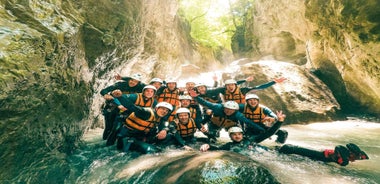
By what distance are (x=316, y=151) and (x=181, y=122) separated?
298 centimetres

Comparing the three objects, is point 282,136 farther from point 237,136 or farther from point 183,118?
point 183,118

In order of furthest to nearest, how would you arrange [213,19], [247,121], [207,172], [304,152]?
[213,19]
[247,121]
[304,152]
[207,172]

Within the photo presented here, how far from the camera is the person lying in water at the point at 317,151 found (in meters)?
4.62

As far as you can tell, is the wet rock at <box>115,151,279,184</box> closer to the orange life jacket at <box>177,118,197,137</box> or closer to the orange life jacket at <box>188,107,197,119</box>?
the orange life jacket at <box>177,118,197,137</box>

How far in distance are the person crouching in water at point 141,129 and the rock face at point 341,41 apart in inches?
253

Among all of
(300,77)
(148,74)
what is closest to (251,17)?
(300,77)

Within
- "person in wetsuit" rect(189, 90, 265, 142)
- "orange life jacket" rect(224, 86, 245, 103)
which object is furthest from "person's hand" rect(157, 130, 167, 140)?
"orange life jacket" rect(224, 86, 245, 103)

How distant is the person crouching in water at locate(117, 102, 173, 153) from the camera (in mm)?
5605

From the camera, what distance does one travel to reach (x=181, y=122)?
622 centimetres

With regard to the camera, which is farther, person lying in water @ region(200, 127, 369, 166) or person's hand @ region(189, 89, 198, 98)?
person's hand @ region(189, 89, 198, 98)

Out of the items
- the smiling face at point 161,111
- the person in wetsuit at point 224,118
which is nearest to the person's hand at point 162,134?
the smiling face at point 161,111

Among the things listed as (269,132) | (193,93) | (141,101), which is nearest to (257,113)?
(269,132)

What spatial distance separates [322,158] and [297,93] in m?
6.92

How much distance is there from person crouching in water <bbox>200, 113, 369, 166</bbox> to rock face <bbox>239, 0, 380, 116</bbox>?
4.46m
